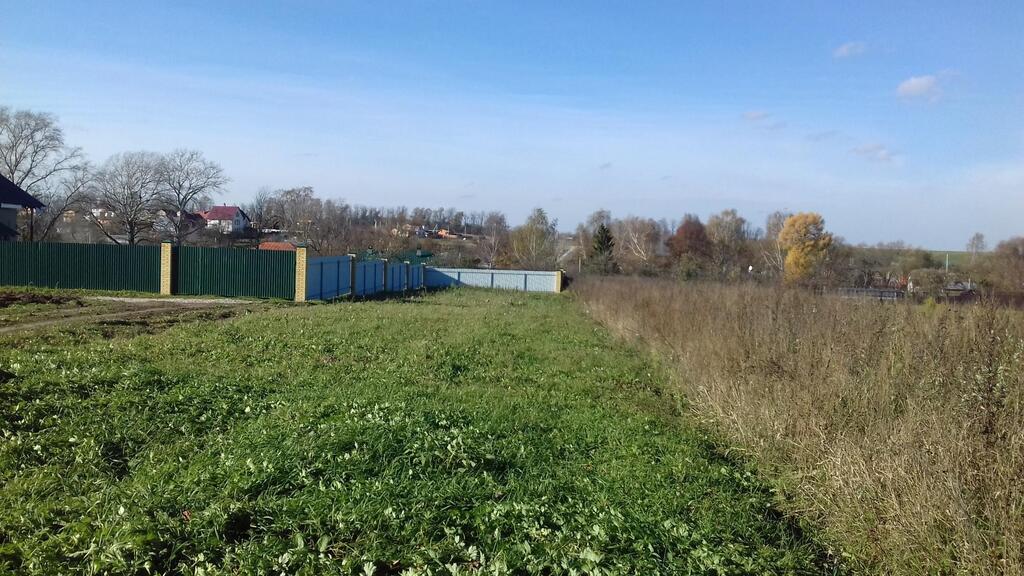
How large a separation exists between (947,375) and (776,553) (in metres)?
2.45

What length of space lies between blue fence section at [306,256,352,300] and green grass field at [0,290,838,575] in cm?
1515

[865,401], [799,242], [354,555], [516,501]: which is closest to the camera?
[354,555]

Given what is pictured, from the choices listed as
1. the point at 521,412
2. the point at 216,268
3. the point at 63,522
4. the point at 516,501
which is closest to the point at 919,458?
the point at 516,501

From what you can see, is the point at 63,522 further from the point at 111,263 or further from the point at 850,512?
the point at 111,263

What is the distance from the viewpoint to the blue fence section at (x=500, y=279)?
44.5 m

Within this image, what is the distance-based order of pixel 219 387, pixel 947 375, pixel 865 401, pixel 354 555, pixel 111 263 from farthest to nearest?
pixel 111 263
pixel 219 387
pixel 865 401
pixel 947 375
pixel 354 555

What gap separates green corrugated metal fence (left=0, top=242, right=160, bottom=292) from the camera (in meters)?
24.2

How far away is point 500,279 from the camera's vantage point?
44688mm

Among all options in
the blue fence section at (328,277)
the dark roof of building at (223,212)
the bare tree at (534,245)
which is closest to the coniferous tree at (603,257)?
the bare tree at (534,245)

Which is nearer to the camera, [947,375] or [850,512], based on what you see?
[850,512]

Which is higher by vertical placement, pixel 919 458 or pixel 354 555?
pixel 919 458

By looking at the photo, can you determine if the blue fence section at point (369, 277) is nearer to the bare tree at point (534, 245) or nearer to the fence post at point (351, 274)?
the fence post at point (351, 274)

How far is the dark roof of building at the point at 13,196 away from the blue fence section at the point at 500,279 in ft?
70.4

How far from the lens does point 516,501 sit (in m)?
4.97
